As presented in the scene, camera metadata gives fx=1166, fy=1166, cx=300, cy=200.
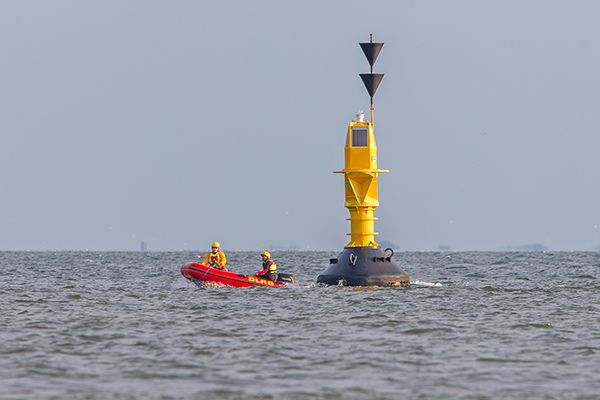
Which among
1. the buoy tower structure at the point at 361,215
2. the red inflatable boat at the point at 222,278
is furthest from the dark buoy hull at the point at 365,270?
the red inflatable boat at the point at 222,278

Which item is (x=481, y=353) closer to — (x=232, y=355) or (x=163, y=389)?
(x=232, y=355)

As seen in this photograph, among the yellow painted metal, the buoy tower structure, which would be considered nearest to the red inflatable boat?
the buoy tower structure

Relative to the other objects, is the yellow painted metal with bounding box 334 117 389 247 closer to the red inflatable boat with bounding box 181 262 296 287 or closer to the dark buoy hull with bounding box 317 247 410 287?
the dark buoy hull with bounding box 317 247 410 287

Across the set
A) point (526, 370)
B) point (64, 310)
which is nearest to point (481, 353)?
point (526, 370)

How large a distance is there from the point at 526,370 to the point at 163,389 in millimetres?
5697

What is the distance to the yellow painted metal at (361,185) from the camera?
33.9 metres

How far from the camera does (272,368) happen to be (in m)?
17.9

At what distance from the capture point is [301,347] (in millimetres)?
20297

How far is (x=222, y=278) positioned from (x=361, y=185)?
538 centimetres

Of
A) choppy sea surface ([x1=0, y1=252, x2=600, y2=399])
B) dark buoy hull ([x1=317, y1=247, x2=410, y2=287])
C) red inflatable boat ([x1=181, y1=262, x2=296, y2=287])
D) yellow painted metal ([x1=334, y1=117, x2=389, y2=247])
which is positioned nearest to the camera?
choppy sea surface ([x1=0, y1=252, x2=600, y2=399])

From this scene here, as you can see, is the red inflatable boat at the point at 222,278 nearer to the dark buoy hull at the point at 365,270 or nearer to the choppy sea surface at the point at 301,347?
the dark buoy hull at the point at 365,270

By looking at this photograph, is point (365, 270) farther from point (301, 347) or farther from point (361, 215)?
point (301, 347)

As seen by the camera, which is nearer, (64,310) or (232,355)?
(232,355)

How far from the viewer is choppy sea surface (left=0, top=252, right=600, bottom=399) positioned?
16172 mm
